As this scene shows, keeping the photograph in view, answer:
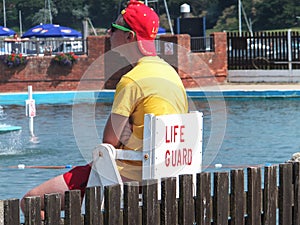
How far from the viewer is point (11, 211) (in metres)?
4.36

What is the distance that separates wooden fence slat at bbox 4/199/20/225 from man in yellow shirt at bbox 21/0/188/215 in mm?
360

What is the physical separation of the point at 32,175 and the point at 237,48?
708 inches

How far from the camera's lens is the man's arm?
4.64m

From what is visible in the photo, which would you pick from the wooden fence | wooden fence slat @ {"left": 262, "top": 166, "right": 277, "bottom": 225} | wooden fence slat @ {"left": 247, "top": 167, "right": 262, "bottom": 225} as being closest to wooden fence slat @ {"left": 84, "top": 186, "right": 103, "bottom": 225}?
the wooden fence

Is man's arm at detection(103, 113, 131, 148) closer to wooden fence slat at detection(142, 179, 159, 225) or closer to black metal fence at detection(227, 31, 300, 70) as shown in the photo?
wooden fence slat at detection(142, 179, 159, 225)

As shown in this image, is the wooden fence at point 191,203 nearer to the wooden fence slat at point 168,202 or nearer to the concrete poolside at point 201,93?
the wooden fence slat at point 168,202

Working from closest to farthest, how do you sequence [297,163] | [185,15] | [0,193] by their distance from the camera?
1. [297,163]
2. [0,193]
3. [185,15]

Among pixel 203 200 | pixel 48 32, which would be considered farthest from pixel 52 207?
pixel 48 32

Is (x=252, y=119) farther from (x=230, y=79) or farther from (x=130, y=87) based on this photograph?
(x=130, y=87)

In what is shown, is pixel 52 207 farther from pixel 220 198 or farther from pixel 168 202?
pixel 220 198

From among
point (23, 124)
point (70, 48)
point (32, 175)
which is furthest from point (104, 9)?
point (32, 175)

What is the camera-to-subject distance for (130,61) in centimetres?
481

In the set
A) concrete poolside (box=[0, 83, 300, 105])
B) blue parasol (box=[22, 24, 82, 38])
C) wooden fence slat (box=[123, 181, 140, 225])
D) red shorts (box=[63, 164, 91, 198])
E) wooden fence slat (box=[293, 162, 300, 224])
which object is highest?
red shorts (box=[63, 164, 91, 198])

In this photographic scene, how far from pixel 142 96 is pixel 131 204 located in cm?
58
